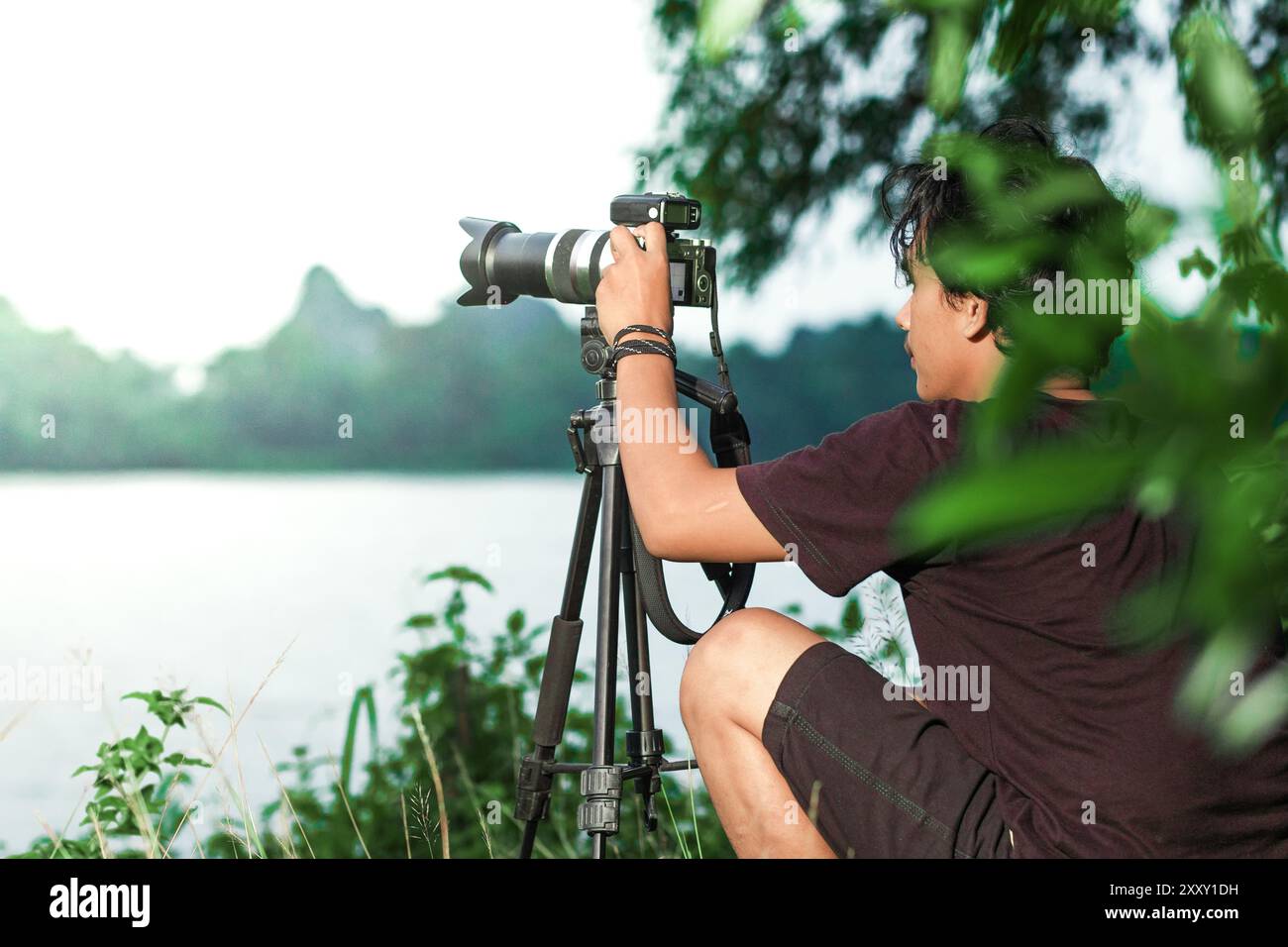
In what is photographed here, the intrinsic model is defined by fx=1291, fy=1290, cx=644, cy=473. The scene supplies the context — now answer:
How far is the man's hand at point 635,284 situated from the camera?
1.68 metres

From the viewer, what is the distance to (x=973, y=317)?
153 centimetres

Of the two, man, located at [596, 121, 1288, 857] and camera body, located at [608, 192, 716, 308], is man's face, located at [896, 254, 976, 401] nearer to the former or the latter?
man, located at [596, 121, 1288, 857]

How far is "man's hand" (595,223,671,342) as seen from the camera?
5.52 feet

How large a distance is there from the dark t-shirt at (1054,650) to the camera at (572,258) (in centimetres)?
40

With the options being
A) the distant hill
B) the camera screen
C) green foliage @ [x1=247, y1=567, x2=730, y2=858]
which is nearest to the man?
the camera screen

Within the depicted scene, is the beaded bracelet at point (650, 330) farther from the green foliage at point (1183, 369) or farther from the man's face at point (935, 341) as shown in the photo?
the green foliage at point (1183, 369)

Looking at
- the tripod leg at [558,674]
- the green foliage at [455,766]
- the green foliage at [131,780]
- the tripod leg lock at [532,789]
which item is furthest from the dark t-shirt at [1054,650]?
the green foliage at [455,766]

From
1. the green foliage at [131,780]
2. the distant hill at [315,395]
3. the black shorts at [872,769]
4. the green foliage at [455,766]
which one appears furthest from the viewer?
the distant hill at [315,395]

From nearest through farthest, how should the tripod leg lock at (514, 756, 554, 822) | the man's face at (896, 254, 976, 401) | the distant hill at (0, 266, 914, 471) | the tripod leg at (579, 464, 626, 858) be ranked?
the man's face at (896, 254, 976, 401), the tripod leg at (579, 464, 626, 858), the tripod leg lock at (514, 756, 554, 822), the distant hill at (0, 266, 914, 471)

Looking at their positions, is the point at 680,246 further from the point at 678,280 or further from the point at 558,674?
the point at 558,674

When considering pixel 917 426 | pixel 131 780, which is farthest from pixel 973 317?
pixel 131 780

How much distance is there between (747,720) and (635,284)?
1.90ft

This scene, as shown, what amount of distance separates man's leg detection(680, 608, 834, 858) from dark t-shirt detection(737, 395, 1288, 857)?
0.16 metres
